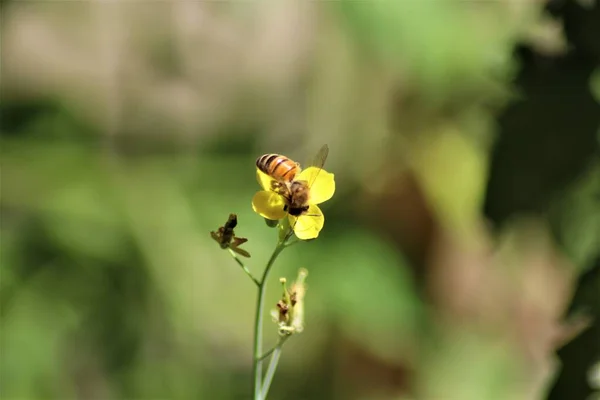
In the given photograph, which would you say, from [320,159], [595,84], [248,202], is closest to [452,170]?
[248,202]

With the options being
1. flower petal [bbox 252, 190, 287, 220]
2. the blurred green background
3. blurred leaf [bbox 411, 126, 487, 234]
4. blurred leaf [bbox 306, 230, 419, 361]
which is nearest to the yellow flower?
flower petal [bbox 252, 190, 287, 220]

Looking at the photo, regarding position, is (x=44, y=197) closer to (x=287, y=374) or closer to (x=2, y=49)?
(x=2, y=49)

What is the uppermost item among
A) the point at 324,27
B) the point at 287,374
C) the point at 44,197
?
the point at 324,27

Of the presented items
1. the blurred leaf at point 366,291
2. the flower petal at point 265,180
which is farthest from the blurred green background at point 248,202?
the flower petal at point 265,180

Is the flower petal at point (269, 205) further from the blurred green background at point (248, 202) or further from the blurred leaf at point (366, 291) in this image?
the blurred leaf at point (366, 291)

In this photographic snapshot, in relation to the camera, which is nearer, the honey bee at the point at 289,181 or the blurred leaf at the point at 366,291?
the honey bee at the point at 289,181

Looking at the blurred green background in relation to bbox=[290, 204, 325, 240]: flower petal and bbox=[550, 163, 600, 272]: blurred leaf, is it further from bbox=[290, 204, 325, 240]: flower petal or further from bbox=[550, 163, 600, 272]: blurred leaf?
bbox=[290, 204, 325, 240]: flower petal

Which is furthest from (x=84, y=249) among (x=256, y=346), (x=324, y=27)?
(x=256, y=346)
